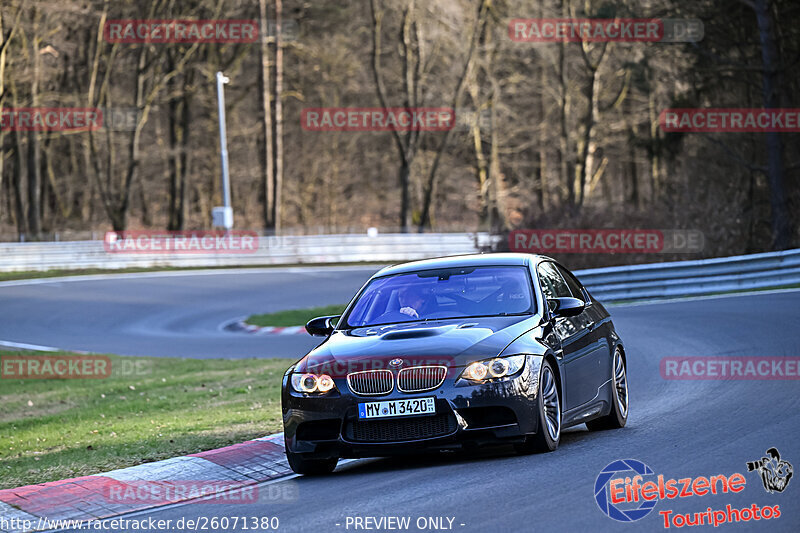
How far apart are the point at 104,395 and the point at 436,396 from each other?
9.42 meters

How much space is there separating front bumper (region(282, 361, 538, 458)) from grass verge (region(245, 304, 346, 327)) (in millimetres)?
17302

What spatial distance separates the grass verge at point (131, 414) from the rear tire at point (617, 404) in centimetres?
289

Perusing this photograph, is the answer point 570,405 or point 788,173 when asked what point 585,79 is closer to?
point 788,173

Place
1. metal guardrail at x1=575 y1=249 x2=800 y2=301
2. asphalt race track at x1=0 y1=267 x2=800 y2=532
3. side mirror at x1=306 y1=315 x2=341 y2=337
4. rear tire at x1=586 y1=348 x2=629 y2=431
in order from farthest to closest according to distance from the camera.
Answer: metal guardrail at x1=575 y1=249 x2=800 y2=301, rear tire at x1=586 y1=348 x2=629 y2=431, side mirror at x1=306 y1=315 x2=341 y2=337, asphalt race track at x1=0 y1=267 x2=800 y2=532

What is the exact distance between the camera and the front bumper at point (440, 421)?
776 cm

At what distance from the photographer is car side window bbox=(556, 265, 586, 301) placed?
33.7ft

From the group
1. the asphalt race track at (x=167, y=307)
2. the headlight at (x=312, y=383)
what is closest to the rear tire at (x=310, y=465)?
the headlight at (x=312, y=383)

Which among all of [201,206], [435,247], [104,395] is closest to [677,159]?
[435,247]

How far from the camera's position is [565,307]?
8.95m

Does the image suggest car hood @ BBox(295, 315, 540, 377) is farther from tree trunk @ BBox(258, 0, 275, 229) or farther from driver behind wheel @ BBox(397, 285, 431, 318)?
tree trunk @ BBox(258, 0, 275, 229)

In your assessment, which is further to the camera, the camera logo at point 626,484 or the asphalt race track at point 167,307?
the asphalt race track at point 167,307

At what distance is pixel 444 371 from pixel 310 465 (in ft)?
4.12

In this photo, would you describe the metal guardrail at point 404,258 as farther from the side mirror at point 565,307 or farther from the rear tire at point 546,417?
the rear tire at point 546,417

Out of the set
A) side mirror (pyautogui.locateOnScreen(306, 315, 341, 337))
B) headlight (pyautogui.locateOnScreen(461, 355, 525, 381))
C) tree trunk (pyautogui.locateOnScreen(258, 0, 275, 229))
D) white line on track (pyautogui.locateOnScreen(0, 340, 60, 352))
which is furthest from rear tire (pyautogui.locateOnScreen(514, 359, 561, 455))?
tree trunk (pyautogui.locateOnScreen(258, 0, 275, 229))
